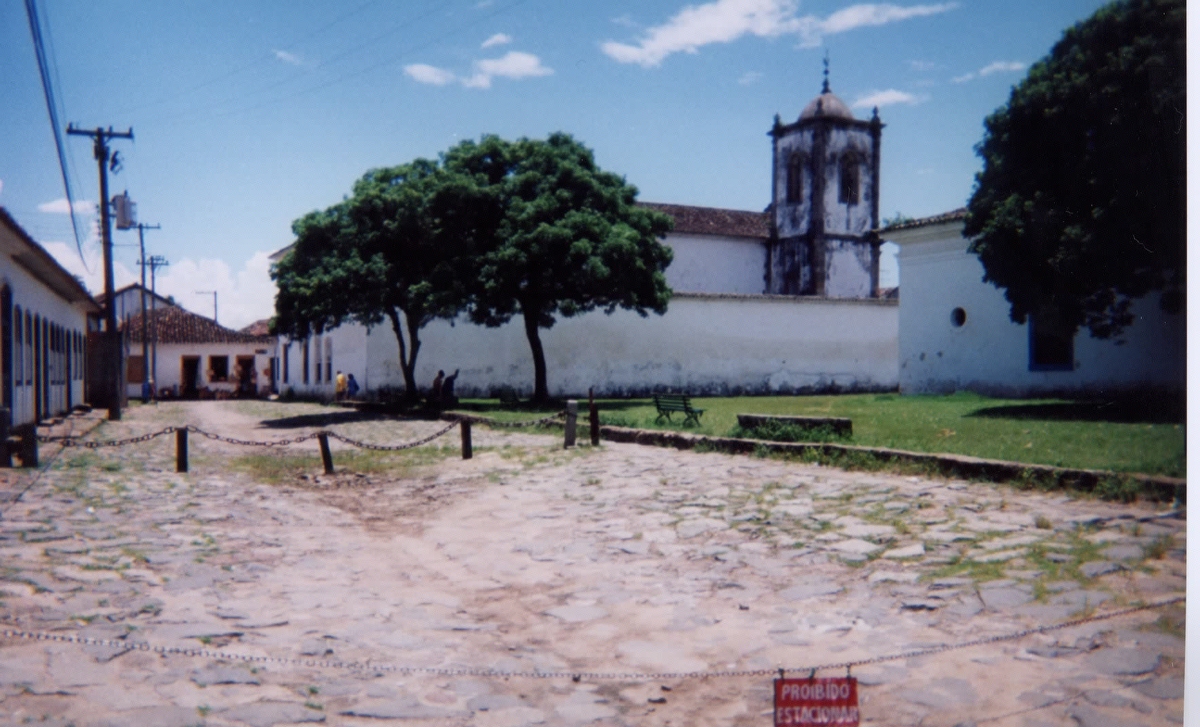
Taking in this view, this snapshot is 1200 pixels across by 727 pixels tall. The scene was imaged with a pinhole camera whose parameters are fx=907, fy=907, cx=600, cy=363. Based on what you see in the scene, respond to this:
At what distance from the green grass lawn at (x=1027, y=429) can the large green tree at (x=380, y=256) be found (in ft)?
12.4

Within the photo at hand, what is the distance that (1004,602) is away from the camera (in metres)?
4.57

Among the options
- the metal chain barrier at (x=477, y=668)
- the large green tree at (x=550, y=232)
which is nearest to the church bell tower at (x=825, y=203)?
the large green tree at (x=550, y=232)

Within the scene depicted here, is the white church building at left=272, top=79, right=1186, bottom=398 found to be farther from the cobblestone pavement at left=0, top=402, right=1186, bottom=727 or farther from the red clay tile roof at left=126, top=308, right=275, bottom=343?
the red clay tile roof at left=126, top=308, right=275, bottom=343

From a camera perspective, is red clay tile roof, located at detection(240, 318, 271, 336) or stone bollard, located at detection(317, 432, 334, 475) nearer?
stone bollard, located at detection(317, 432, 334, 475)

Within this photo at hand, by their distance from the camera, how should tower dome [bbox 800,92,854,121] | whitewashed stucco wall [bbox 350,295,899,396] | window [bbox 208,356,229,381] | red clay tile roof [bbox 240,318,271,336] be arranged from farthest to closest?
red clay tile roof [bbox 240,318,271,336] < window [bbox 208,356,229,381] < tower dome [bbox 800,92,854,121] < whitewashed stucco wall [bbox 350,295,899,396]

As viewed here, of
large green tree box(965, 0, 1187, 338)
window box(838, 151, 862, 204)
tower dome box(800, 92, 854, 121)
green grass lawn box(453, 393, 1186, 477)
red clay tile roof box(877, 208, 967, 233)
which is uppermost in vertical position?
tower dome box(800, 92, 854, 121)

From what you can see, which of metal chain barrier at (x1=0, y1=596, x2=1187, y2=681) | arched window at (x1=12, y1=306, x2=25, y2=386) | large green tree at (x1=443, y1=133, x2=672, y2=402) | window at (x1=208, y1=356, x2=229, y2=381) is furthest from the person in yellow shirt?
metal chain barrier at (x1=0, y1=596, x2=1187, y2=681)

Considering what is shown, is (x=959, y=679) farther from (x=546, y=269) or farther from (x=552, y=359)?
(x=552, y=359)

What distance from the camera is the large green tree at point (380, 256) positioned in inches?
752

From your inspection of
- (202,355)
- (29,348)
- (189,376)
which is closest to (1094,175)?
(29,348)

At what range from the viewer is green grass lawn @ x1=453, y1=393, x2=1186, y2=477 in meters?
6.70

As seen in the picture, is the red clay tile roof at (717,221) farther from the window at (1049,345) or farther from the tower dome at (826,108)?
the window at (1049,345)

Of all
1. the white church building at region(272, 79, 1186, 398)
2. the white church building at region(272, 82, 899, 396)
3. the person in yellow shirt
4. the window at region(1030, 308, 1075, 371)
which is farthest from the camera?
the person in yellow shirt

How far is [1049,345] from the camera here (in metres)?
15.4
